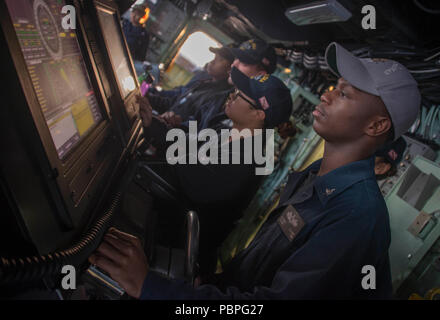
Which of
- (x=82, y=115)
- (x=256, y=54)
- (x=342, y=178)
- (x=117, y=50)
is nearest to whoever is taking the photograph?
(x=82, y=115)

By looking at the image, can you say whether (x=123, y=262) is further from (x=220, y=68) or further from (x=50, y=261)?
(x=220, y=68)

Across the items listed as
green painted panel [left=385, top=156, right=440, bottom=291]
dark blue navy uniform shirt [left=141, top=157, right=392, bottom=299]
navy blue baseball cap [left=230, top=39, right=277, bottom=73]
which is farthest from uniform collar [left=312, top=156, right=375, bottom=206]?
navy blue baseball cap [left=230, top=39, right=277, bottom=73]

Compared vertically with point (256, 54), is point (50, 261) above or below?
below

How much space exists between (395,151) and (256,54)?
85.3 inches

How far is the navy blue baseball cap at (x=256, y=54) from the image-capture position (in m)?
3.51

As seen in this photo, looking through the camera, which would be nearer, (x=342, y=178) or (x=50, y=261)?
(x=50, y=261)

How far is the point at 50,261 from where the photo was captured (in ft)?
2.35

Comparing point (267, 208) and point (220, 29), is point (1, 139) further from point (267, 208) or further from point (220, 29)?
point (220, 29)

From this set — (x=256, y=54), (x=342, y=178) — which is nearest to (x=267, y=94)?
(x=342, y=178)

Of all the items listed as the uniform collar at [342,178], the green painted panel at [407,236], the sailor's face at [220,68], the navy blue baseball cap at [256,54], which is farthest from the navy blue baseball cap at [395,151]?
the sailor's face at [220,68]

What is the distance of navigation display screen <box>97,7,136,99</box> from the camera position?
4.87 ft

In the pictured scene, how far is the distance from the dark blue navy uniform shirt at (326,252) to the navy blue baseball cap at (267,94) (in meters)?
1.08

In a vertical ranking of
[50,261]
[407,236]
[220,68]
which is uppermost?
[220,68]
